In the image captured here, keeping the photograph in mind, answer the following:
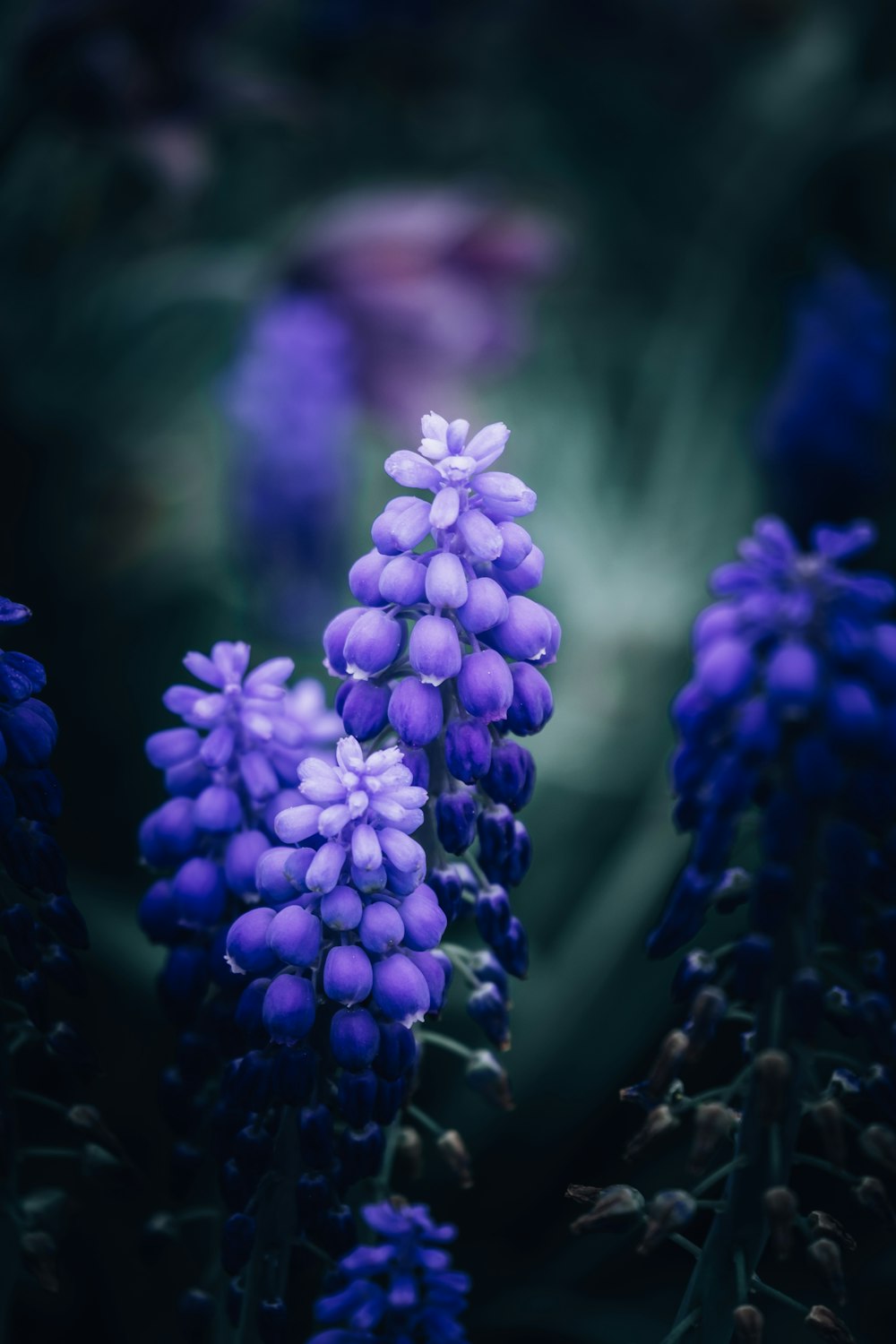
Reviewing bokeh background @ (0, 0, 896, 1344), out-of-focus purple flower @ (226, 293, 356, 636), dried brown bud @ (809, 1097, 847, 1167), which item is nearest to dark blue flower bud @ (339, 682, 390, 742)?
dried brown bud @ (809, 1097, 847, 1167)

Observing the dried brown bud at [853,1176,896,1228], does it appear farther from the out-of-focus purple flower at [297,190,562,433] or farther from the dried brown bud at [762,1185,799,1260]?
the out-of-focus purple flower at [297,190,562,433]

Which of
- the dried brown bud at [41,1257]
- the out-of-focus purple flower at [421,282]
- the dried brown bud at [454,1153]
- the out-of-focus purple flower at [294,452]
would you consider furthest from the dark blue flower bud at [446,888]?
the out-of-focus purple flower at [421,282]

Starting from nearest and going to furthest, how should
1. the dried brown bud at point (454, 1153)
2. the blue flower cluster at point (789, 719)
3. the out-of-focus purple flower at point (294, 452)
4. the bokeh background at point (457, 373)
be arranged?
the blue flower cluster at point (789, 719) < the dried brown bud at point (454, 1153) < the bokeh background at point (457, 373) < the out-of-focus purple flower at point (294, 452)

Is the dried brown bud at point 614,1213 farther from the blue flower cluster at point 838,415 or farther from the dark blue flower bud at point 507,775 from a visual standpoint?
the blue flower cluster at point 838,415

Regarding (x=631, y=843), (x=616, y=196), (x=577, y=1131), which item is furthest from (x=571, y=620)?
(x=616, y=196)

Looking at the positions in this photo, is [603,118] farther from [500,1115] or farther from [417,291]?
[500,1115]

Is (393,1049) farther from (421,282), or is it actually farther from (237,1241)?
(421,282)
